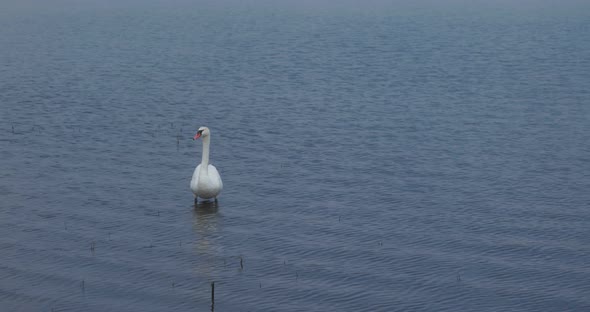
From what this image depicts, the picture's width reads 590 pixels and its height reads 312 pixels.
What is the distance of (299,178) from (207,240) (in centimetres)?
625

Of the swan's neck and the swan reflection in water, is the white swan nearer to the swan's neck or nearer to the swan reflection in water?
the swan's neck

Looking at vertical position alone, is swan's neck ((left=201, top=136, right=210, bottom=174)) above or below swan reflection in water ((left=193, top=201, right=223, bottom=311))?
above

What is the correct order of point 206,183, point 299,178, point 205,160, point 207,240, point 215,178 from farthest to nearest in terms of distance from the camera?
point 299,178 < point 205,160 < point 215,178 < point 206,183 < point 207,240

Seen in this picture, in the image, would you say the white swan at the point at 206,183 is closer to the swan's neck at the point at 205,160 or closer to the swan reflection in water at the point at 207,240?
the swan's neck at the point at 205,160

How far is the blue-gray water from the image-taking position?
75.0 feet

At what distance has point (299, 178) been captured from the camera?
31688 mm

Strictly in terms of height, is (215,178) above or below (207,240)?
above

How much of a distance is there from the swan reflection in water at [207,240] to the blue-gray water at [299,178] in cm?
8

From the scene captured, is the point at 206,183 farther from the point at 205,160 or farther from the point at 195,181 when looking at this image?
the point at 205,160

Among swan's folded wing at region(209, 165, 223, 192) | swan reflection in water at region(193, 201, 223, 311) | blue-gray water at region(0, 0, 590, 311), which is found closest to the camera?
blue-gray water at region(0, 0, 590, 311)

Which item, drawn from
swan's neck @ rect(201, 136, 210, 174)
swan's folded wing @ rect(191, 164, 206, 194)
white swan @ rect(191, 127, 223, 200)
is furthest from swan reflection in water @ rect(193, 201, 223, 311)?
swan's neck @ rect(201, 136, 210, 174)

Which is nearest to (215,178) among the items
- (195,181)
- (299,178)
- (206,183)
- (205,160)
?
(206,183)

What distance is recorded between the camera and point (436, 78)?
51.7 m

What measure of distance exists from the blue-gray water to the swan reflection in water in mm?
82
